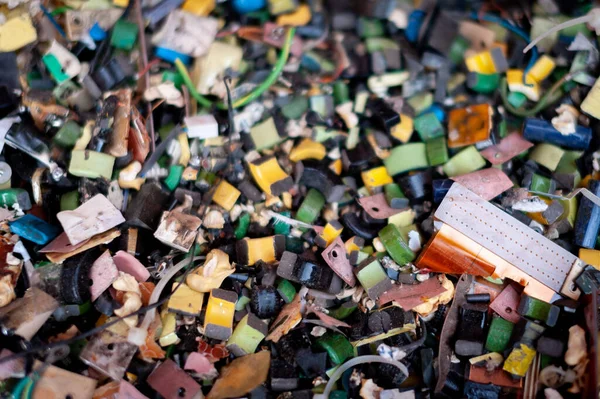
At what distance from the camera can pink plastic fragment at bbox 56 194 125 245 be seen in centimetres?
182

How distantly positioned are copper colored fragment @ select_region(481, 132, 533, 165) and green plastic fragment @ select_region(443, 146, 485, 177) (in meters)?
0.03

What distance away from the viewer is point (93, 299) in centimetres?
184

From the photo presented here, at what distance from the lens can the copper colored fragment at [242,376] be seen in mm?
1802

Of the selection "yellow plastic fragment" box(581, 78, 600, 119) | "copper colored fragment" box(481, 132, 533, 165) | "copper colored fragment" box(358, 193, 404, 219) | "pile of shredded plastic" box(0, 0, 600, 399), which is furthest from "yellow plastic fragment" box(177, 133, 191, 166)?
"yellow plastic fragment" box(581, 78, 600, 119)

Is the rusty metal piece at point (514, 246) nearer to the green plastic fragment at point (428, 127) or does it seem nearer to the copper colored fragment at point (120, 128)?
the green plastic fragment at point (428, 127)

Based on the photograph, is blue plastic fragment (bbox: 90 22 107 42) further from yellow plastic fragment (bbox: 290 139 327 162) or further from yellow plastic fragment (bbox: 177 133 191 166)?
yellow plastic fragment (bbox: 290 139 327 162)

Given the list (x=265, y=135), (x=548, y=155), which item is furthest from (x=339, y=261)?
(x=548, y=155)

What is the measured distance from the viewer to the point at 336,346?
6.07 ft

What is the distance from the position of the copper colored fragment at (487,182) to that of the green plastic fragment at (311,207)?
50 centimetres

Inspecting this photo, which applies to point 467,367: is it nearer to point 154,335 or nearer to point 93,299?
point 154,335

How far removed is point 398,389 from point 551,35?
152cm

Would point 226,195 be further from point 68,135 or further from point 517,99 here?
point 517,99

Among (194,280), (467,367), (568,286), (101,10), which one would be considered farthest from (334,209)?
(101,10)

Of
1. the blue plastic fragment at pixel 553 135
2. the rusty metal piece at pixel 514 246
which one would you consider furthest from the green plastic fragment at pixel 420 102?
the rusty metal piece at pixel 514 246
